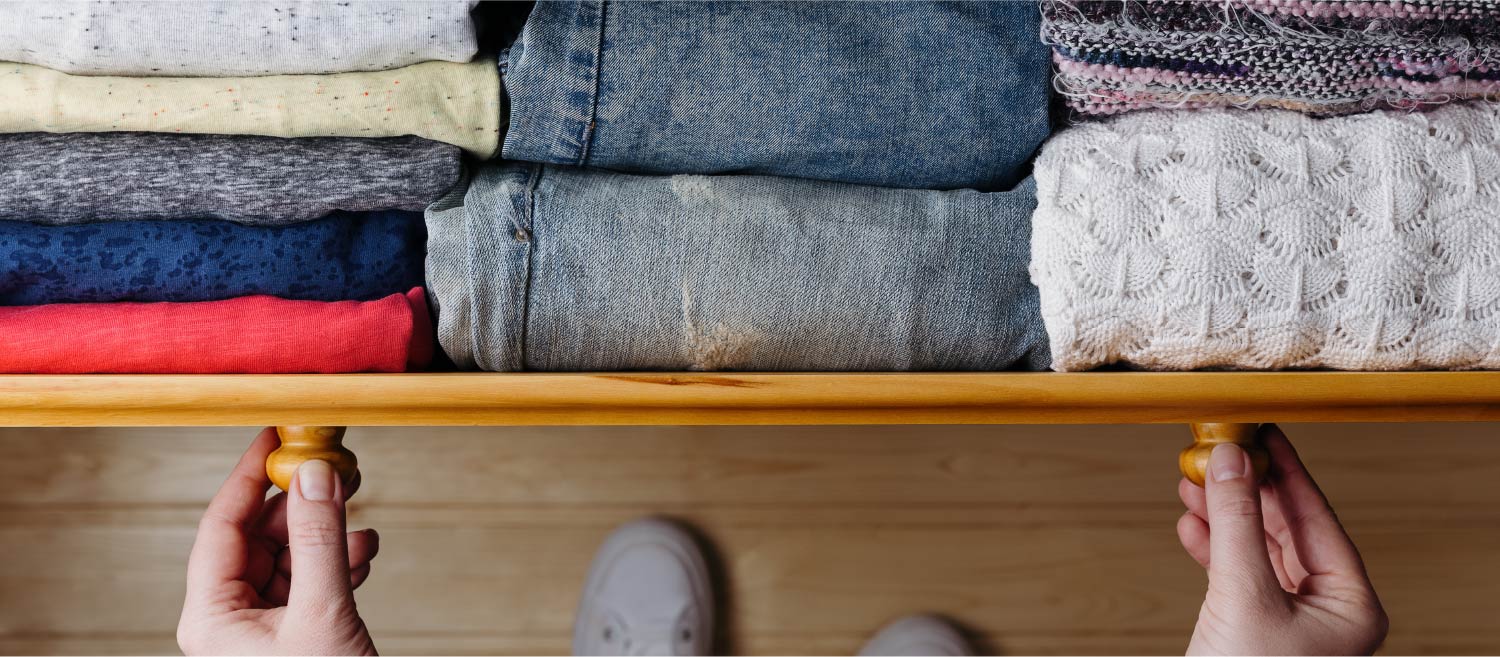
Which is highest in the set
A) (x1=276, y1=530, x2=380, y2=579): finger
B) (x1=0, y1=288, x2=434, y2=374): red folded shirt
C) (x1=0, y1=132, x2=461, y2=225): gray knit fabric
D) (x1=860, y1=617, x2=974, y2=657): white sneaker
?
(x1=0, y1=132, x2=461, y2=225): gray knit fabric

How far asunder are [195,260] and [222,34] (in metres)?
0.13

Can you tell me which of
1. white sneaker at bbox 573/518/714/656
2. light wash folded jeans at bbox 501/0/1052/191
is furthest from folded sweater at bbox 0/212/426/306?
white sneaker at bbox 573/518/714/656

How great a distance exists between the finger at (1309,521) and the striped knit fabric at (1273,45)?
284 mm

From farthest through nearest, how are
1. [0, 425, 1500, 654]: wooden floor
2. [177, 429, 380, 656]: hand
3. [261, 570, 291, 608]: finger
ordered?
[0, 425, 1500, 654]: wooden floor → [261, 570, 291, 608]: finger → [177, 429, 380, 656]: hand

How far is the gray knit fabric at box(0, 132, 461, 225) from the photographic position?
434 millimetres

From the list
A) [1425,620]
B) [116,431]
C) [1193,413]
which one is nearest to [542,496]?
[116,431]

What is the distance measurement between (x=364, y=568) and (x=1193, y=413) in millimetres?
630

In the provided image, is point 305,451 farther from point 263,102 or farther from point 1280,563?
point 1280,563

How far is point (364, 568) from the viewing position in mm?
650

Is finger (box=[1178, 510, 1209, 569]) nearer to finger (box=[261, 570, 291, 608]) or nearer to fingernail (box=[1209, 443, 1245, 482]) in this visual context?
fingernail (box=[1209, 443, 1245, 482])

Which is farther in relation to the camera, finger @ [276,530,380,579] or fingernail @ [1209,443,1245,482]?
finger @ [276,530,380,579]

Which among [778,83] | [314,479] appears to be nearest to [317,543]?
[314,479]

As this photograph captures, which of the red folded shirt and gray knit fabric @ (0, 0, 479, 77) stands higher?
gray knit fabric @ (0, 0, 479, 77)

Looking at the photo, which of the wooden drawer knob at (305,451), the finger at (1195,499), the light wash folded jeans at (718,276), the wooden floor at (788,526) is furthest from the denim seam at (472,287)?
the finger at (1195,499)
